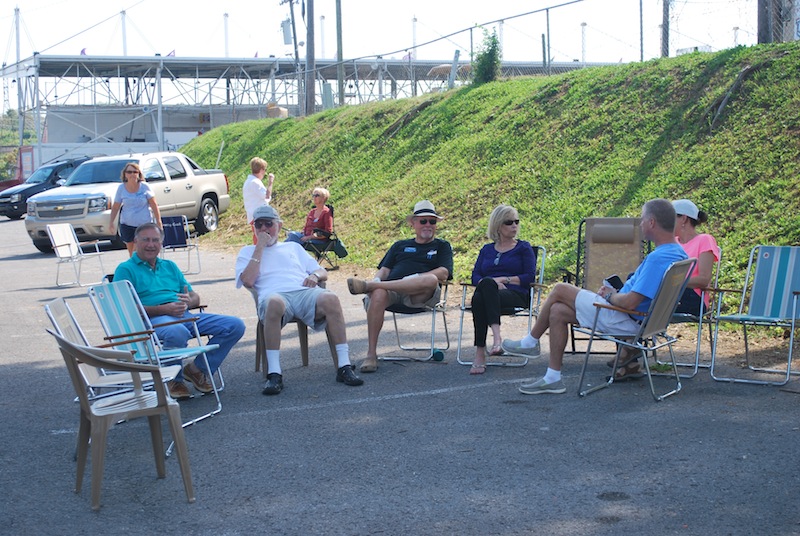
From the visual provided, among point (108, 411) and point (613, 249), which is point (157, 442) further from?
point (613, 249)

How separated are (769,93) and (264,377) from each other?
938cm

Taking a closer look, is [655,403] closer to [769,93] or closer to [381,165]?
[769,93]

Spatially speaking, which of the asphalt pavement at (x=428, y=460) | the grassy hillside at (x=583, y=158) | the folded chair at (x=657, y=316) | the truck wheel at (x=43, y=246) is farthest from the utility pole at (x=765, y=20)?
the truck wheel at (x=43, y=246)

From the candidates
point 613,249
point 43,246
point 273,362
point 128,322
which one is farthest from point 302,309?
point 43,246

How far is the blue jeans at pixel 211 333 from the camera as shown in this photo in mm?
6750

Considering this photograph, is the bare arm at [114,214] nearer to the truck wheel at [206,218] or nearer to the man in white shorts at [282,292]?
the man in white shorts at [282,292]

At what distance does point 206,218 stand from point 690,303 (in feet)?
53.0

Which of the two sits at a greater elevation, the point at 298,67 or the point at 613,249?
the point at 298,67

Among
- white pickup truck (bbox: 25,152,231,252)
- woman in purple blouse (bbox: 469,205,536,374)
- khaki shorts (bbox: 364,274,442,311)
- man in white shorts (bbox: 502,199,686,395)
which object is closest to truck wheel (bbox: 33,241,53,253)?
white pickup truck (bbox: 25,152,231,252)

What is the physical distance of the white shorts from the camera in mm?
6719

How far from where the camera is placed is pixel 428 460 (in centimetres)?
528

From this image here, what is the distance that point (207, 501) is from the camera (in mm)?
4715

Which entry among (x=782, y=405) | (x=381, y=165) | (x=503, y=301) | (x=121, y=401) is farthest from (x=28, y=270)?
(x=782, y=405)

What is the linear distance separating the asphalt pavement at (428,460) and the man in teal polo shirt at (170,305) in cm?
24
